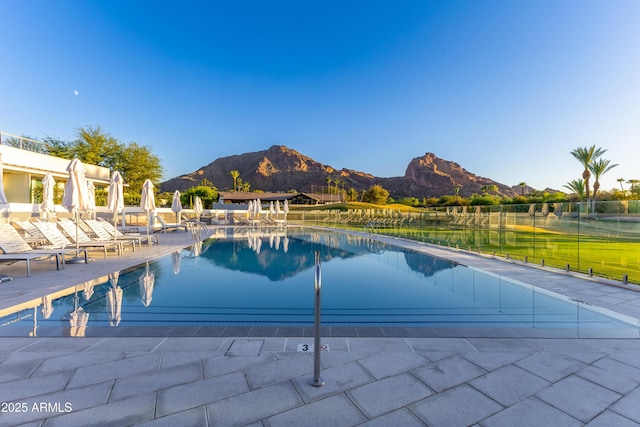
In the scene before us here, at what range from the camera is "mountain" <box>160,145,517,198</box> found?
10038 cm

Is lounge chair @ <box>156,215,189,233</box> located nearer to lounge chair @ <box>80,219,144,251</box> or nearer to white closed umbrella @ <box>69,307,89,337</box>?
lounge chair @ <box>80,219,144,251</box>

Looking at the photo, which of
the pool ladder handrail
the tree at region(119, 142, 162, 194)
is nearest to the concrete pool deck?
the pool ladder handrail

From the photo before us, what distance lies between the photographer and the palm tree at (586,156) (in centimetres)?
2892

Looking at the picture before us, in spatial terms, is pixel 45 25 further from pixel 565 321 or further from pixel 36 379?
pixel 565 321

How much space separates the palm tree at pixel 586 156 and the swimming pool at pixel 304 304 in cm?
3254

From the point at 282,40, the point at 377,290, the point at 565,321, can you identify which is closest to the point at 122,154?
the point at 282,40

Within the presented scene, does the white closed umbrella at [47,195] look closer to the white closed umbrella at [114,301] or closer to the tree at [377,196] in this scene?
the white closed umbrella at [114,301]

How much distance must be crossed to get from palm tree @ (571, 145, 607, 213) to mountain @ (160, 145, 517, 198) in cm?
6640

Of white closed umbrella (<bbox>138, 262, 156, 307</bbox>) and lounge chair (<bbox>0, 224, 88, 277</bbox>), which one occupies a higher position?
lounge chair (<bbox>0, 224, 88, 277</bbox>)

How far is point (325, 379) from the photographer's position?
2.27 m

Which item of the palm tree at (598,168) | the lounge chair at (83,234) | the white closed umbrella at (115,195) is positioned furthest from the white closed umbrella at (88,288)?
the palm tree at (598,168)

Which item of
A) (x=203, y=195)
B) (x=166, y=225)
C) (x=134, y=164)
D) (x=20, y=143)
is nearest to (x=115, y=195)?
(x=166, y=225)

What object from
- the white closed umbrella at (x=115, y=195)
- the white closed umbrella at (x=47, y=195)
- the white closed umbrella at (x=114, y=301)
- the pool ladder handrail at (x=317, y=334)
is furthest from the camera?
the white closed umbrella at (x=47, y=195)

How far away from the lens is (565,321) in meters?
3.59
